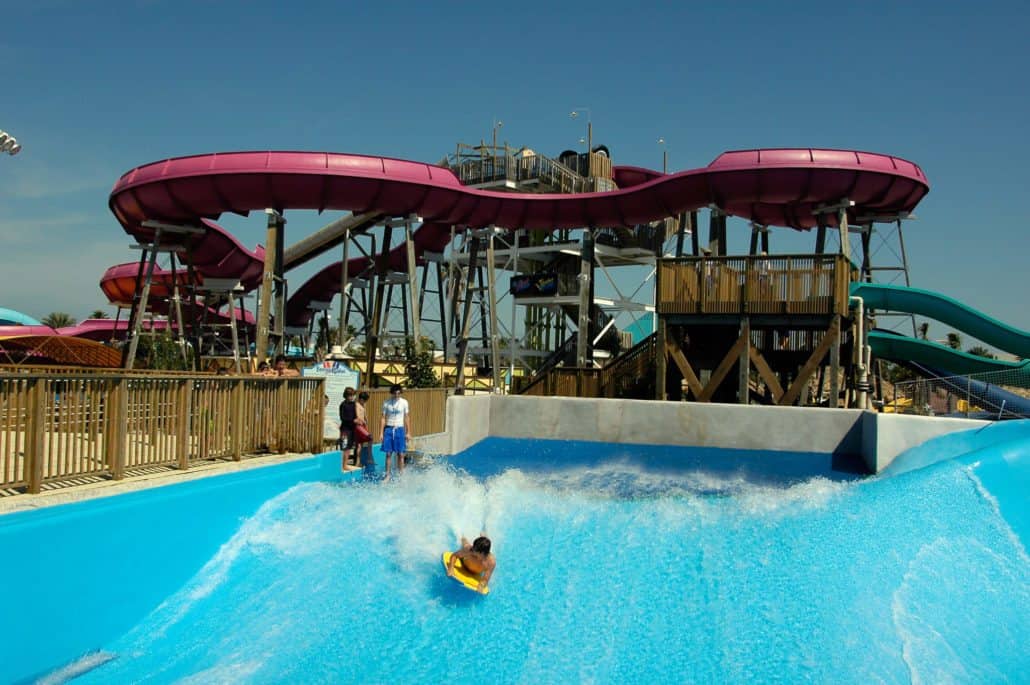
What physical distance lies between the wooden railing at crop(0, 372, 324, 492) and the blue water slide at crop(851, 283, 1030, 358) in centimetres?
1865

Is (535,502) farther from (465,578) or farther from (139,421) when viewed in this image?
(139,421)

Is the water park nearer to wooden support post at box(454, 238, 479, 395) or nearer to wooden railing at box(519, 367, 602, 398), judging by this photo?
wooden railing at box(519, 367, 602, 398)

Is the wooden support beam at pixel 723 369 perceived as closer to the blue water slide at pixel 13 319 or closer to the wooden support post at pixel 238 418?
the wooden support post at pixel 238 418

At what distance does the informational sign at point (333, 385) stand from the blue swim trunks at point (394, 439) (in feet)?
2.77

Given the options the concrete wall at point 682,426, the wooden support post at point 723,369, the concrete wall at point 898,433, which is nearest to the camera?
the concrete wall at point 898,433

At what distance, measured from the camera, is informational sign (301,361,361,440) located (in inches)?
552

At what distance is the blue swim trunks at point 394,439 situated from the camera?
13656mm

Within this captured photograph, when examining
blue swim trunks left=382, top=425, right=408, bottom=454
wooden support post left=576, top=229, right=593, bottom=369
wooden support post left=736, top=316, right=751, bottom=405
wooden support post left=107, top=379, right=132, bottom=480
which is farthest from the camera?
wooden support post left=576, top=229, right=593, bottom=369

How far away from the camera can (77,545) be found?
27.1 ft

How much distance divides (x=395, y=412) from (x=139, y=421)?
172 inches

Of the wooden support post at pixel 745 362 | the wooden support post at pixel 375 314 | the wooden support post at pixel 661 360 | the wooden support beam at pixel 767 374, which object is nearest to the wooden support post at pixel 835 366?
the wooden support beam at pixel 767 374

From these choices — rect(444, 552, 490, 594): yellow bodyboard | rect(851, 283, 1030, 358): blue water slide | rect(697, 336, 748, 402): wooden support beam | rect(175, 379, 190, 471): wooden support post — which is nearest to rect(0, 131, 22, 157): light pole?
rect(175, 379, 190, 471): wooden support post

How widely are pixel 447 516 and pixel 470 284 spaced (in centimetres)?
1488

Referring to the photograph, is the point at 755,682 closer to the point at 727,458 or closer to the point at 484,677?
the point at 484,677
